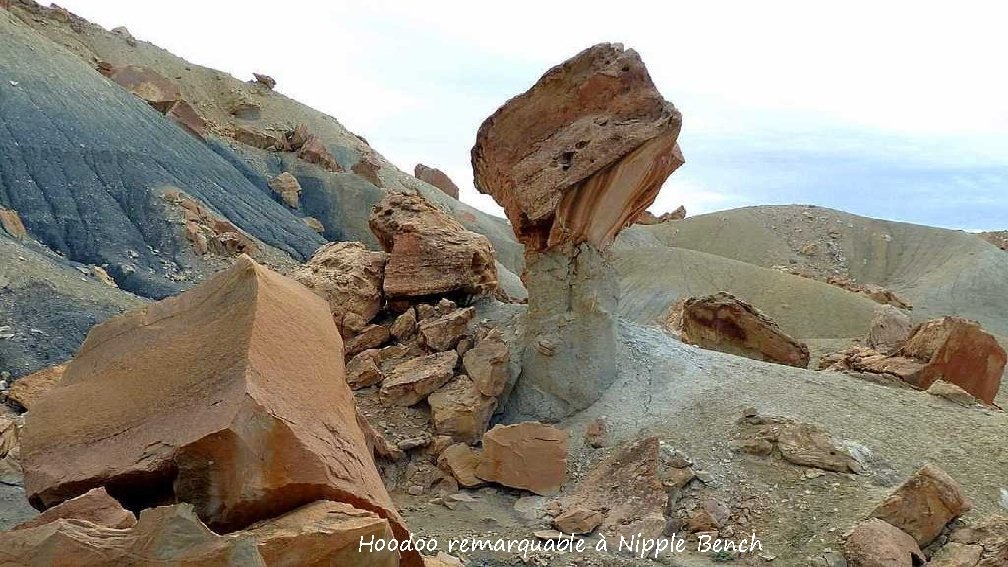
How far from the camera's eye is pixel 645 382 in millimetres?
10289

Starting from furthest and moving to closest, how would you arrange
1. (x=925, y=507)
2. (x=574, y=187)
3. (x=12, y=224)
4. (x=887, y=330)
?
(x=887, y=330) → (x=12, y=224) → (x=574, y=187) → (x=925, y=507)

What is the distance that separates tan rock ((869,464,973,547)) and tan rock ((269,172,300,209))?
923 inches

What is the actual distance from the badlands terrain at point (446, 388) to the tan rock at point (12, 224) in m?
0.10

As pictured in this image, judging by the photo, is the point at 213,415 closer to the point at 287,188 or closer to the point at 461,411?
the point at 461,411

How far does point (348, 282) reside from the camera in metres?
11.2

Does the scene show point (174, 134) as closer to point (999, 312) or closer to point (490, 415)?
point (490, 415)

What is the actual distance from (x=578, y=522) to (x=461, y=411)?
2.31 m

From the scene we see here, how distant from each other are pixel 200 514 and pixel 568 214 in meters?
6.83

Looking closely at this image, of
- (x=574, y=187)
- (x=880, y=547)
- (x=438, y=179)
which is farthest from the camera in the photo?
(x=438, y=179)

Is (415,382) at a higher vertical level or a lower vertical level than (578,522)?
higher

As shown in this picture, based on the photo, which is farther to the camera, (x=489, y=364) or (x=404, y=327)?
(x=404, y=327)

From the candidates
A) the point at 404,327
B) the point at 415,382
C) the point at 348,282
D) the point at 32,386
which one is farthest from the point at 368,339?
the point at 32,386

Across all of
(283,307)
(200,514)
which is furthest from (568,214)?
(200,514)

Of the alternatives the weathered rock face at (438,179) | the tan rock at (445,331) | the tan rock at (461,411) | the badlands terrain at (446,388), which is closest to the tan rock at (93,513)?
the badlands terrain at (446,388)
